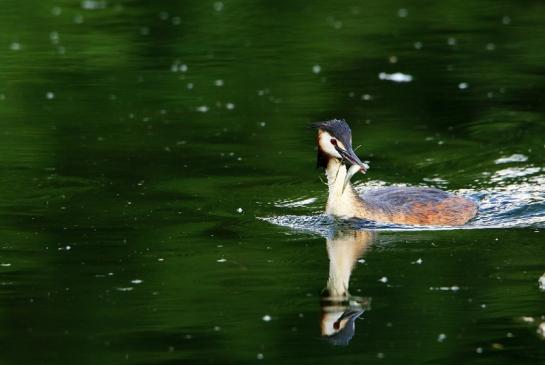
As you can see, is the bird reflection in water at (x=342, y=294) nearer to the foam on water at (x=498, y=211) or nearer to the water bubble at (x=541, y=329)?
the foam on water at (x=498, y=211)

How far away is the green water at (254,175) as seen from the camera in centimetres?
923

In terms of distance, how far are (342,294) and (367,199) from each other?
300cm

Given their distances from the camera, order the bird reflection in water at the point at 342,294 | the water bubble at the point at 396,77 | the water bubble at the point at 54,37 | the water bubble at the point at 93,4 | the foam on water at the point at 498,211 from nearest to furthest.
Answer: the bird reflection in water at the point at 342,294 < the foam on water at the point at 498,211 < the water bubble at the point at 396,77 < the water bubble at the point at 54,37 < the water bubble at the point at 93,4

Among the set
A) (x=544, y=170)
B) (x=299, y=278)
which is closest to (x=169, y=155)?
(x=544, y=170)

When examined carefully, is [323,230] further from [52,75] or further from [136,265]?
[52,75]

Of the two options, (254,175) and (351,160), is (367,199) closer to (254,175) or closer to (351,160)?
(351,160)

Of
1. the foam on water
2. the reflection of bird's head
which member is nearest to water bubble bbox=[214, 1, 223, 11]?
the foam on water

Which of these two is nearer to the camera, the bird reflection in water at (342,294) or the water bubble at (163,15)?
the bird reflection in water at (342,294)

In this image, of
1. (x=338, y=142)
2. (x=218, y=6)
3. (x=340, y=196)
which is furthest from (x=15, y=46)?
(x=338, y=142)

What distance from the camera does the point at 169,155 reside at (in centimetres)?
1499

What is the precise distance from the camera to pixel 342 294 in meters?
9.93

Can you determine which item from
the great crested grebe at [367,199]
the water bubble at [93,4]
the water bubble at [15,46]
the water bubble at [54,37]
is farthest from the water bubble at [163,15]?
the great crested grebe at [367,199]

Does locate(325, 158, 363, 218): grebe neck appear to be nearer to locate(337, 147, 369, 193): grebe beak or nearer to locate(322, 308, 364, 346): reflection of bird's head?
locate(337, 147, 369, 193): grebe beak

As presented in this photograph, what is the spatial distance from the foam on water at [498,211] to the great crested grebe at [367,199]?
9cm
